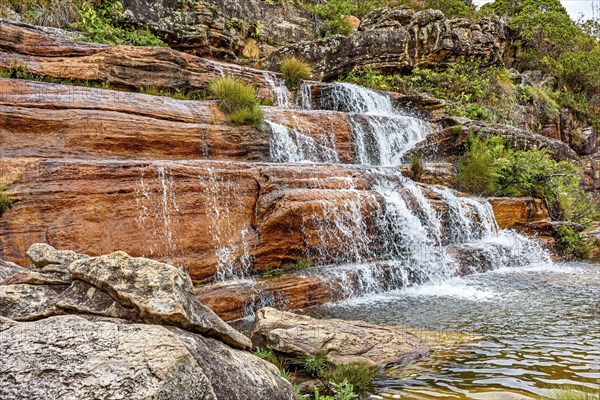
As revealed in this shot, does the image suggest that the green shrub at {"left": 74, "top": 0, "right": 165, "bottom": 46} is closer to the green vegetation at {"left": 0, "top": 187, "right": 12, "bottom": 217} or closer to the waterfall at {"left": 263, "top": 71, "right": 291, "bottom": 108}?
the waterfall at {"left": 263, "top": 71, "right": 291, "bottom": 108}

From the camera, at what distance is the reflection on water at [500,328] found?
11.4ft

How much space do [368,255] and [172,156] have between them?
A: 4129 mm

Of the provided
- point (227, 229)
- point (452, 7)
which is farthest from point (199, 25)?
point (452, 7)

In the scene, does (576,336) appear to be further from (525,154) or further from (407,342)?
(525,154)

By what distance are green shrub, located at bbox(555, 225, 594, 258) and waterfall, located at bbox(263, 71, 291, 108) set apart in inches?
330

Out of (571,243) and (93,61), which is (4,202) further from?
(571,243)

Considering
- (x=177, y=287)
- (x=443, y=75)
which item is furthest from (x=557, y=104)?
(x=177, y=287)

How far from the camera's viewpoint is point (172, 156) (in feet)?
26.4

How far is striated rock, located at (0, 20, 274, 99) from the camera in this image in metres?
9.13

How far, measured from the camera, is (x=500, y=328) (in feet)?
16.6

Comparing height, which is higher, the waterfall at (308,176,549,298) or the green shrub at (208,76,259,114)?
the green shrub at (208,76,259,114)

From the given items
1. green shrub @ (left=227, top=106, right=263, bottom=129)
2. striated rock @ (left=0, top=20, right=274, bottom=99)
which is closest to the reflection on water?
green shrub @ (left=227, top=106, right=263, bottom=129)

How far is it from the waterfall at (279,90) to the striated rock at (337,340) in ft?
31.8

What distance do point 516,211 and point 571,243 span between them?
1434 mm
